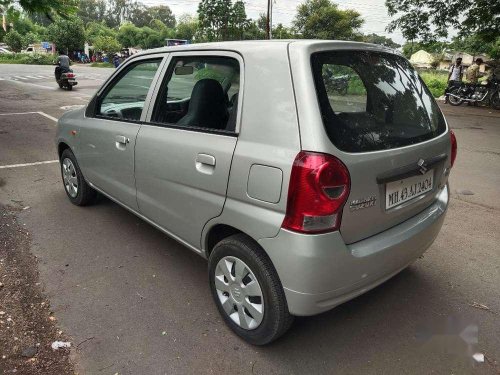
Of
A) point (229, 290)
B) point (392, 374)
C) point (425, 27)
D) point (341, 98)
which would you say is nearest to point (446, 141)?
point (341, 98)

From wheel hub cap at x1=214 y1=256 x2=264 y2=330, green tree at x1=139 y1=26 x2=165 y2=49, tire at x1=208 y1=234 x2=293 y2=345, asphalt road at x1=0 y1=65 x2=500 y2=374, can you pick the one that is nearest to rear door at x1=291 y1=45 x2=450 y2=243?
tire at x1=208 y1=234 x2=293 y2=345

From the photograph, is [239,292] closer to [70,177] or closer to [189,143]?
[189,143]

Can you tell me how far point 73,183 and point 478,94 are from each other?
1454cm

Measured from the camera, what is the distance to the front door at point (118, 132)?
10.4 feet

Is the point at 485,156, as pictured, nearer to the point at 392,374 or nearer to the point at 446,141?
the point at 446,141

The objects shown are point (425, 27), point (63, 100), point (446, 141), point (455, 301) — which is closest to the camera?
point (446, 141)

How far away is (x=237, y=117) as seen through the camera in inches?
90.5

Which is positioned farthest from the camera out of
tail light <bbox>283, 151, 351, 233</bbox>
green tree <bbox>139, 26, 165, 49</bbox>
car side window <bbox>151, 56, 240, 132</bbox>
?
green tree <bbox>139, 26, 165, 49</bbox>

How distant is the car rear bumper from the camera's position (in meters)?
1.96

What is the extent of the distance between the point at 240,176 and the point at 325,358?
3.76 ft

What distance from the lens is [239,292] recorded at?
7.73ft

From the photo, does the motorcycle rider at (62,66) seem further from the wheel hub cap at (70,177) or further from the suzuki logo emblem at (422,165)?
the suzuki logo emblem at (422,165)

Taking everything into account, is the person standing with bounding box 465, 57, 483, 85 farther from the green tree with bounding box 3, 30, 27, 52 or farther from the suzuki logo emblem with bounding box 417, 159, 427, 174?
the green tree with bounding box 3, 30, 27, 52

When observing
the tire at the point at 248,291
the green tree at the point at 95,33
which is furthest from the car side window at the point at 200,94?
the green tree at the point at 95,33
